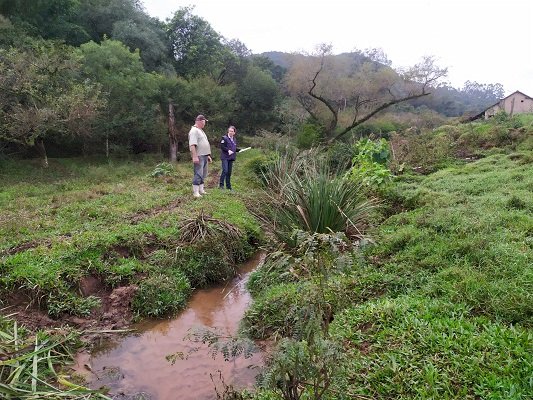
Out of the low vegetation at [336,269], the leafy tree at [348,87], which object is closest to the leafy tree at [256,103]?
the leafy tree at [348,87]

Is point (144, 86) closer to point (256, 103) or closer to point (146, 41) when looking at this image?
point (146, 41)

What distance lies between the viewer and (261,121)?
26.9m

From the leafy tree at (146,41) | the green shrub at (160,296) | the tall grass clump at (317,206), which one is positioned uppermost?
the leafy tree at (146,41)

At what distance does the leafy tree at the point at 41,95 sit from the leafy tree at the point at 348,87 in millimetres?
12208

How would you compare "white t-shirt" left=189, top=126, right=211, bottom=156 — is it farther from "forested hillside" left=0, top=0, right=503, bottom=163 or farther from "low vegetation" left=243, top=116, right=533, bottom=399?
"forested hillside" left=0, top=0, right=503, bottom=163

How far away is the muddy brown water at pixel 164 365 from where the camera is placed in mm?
3162

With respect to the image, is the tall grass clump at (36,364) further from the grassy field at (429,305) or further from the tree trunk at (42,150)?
the tree trunk at (42,150)

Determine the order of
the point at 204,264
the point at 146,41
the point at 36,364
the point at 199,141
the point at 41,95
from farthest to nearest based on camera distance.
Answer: the point at 146,41, the point at 41,95, the point at 199,141, the point at 204,264, the point at 36,364

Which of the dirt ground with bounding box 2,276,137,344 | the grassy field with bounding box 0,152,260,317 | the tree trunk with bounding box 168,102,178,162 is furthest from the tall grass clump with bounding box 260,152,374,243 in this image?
the tree trunk with bounding box 168,102,178,162

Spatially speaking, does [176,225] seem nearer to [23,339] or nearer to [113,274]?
[113,274]

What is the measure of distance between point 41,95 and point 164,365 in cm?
1194

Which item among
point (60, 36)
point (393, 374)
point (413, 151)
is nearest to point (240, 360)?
point (393, 374)

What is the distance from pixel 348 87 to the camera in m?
22.2

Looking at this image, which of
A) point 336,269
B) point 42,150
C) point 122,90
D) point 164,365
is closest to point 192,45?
point 122,90
